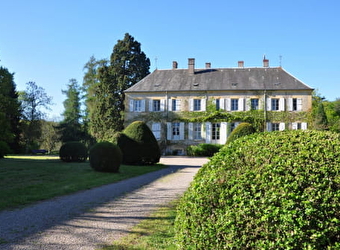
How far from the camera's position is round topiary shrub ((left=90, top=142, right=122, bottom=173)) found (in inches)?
485

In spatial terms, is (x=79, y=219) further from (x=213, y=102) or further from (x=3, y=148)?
(x=213, y=102)

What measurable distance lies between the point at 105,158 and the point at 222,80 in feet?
67.0

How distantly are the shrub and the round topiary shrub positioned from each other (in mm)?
3446

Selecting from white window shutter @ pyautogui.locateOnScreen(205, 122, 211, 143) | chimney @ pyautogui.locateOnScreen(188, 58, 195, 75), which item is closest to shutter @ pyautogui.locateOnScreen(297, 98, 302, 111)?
white window shutter @ pyautogui.locateOnScreen(205, 122, 211, 143)

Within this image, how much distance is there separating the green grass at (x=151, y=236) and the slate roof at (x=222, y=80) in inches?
999

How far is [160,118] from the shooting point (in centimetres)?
3070

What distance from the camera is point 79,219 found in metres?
5.04

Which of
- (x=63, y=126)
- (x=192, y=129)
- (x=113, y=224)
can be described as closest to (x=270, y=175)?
(x=113, y=224)

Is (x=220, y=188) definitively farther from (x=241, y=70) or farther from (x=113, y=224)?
(x=241, y=70)

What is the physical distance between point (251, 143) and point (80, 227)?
114 inches

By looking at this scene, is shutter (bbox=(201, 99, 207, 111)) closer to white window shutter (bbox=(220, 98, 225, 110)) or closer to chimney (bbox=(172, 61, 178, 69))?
white window shutter (bbox=(220, 98, 225, 110))

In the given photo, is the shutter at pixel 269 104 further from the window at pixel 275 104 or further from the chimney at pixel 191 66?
the chimney at pixel 191 66

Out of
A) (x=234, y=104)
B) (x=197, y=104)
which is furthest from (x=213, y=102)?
(x=234, y=104)

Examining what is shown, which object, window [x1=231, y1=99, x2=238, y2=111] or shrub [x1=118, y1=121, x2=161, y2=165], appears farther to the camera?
window [x1=231, y1=99, x2=238, y2=111]
